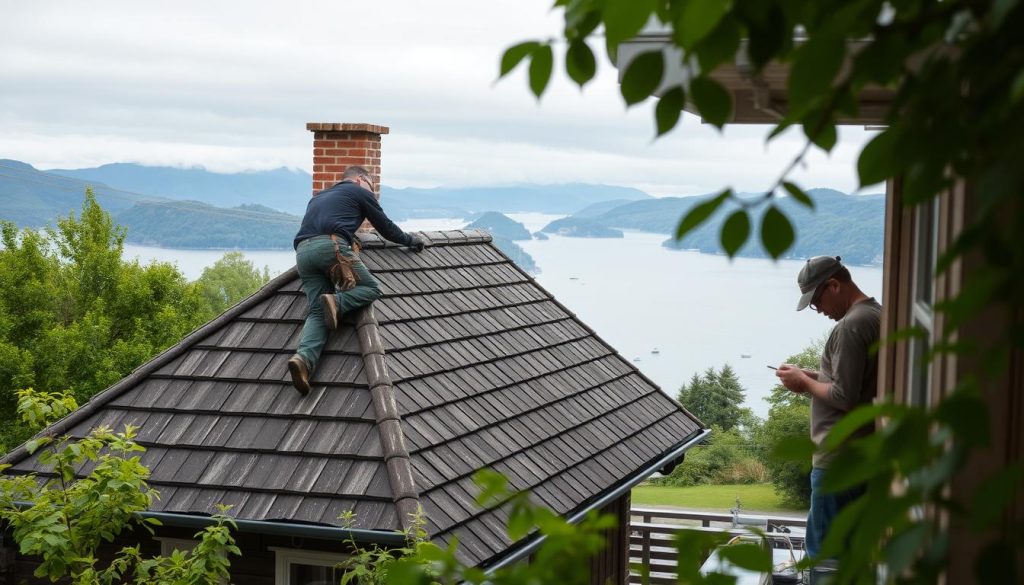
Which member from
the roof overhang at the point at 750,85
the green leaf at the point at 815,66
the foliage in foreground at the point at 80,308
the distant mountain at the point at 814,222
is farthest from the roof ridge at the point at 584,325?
the foliage in foreground at the point at 80,308

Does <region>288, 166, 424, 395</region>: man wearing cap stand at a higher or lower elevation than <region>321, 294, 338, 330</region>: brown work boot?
higher

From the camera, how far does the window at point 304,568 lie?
8.40 metres

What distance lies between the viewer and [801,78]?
56.7 inches

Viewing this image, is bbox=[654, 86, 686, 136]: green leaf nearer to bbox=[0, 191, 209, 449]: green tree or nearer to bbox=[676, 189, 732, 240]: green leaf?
bbox=[676, 189, 732, 240]: green leaf

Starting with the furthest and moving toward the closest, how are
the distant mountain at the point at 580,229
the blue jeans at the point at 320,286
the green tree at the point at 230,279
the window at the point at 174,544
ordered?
the distant mountain at the point at 580,229 → the green tree at the point at 230,279 → the blue jeans at the point at 320,286 → the window at the point at 174,544

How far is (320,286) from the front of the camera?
31.4 ft

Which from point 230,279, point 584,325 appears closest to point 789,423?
point 584,325

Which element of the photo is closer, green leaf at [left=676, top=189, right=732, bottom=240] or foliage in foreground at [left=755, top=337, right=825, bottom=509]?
green leaf at [left=676, top=189, right=732, bottom=240]

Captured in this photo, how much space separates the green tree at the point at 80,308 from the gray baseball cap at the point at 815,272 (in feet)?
77.5

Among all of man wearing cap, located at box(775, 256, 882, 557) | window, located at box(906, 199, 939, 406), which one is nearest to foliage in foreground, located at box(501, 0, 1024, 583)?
window, located at box(906, 199, 939, 406)

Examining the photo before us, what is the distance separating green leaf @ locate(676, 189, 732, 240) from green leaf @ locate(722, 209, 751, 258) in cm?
6

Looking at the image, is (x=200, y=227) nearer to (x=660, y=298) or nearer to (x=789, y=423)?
(x=660, y=298)

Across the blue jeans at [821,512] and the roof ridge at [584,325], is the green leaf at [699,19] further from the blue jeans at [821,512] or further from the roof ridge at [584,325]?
the roof ridge at [584,325]

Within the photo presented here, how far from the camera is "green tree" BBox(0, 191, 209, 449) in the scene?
26.7 meters
